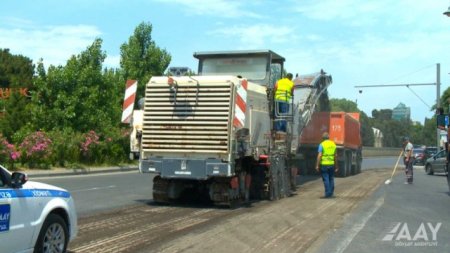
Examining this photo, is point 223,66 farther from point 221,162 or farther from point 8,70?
point 8,70

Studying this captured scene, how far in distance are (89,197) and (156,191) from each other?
7.25 feet

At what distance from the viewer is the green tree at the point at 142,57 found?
3578 cm

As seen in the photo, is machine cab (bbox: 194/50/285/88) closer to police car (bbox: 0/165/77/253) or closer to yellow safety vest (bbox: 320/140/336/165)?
yellow safety vest (bbox: 320/140/336/165)

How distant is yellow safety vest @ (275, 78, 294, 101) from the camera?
48.1 feet

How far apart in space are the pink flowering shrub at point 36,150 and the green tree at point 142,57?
1207cm

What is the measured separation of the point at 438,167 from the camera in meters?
30.6

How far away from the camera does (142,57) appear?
3678 centimetres

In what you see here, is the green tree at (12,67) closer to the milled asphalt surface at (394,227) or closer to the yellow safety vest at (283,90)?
the yellow safety vest at (283,90)

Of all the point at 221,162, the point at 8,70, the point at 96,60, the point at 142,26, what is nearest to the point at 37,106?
the point at 96,60

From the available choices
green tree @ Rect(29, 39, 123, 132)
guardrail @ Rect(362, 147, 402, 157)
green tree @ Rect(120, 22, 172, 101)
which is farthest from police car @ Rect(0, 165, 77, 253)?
guardrail @ Rect(362, 147, 402, 157)

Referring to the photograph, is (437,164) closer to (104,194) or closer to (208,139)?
(104,194)

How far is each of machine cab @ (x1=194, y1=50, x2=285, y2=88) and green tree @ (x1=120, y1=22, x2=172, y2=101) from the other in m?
20.0

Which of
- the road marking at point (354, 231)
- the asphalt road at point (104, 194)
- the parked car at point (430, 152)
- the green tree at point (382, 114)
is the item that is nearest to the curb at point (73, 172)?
the asphalt road at point (104, 194)

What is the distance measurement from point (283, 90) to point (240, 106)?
252 cm
